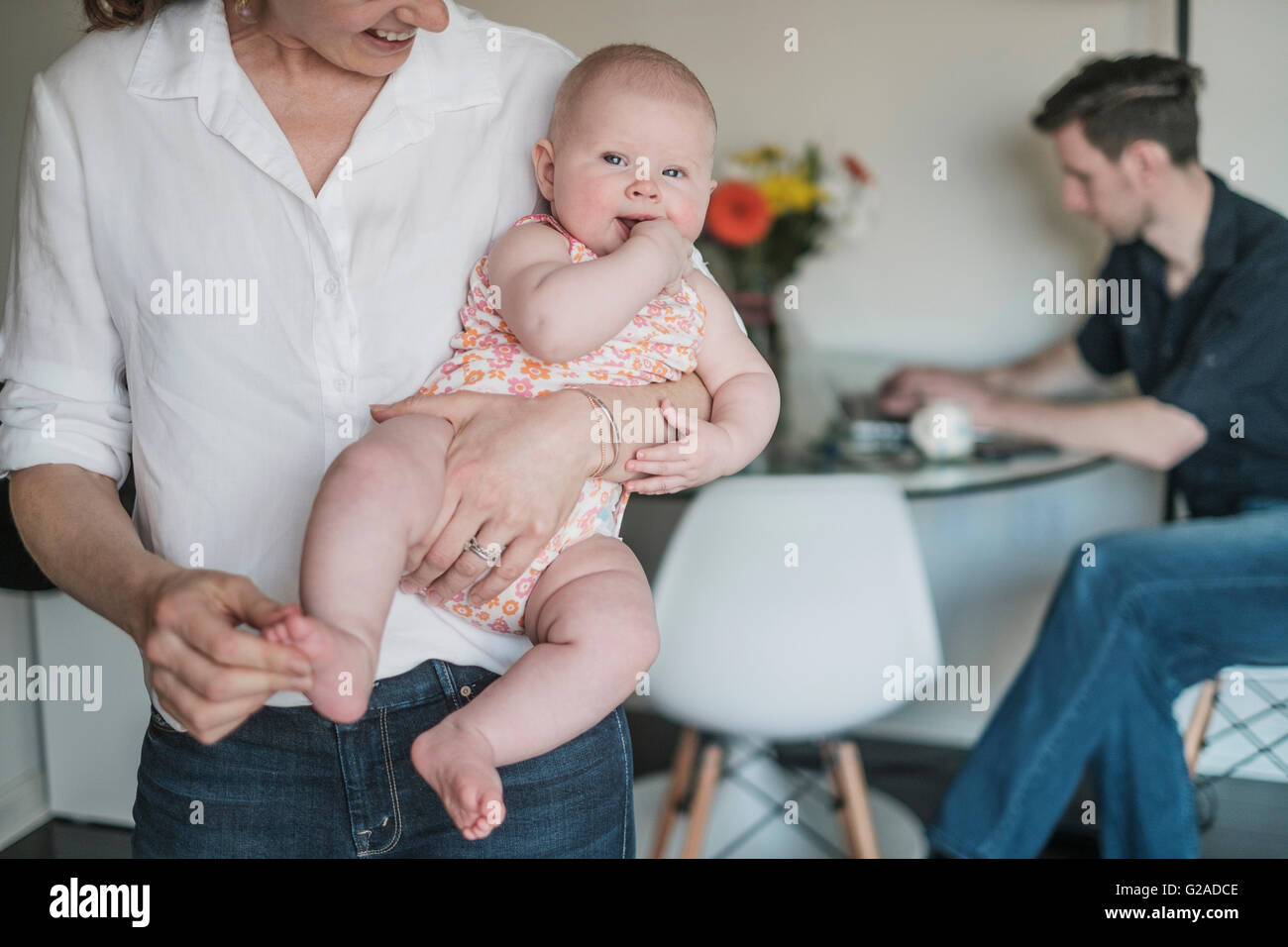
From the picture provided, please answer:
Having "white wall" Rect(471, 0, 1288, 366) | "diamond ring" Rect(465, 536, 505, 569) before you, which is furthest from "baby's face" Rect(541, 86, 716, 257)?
"white wall" Rect(471, 0, 1288, 366)

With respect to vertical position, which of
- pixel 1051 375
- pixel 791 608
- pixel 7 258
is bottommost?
pixel 791 608

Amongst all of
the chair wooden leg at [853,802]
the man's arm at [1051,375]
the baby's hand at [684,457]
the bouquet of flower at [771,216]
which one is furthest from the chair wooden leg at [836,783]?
the baby's hand at [684,457]

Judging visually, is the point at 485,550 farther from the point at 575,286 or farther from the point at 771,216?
the point at 771,216

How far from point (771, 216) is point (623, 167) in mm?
1308

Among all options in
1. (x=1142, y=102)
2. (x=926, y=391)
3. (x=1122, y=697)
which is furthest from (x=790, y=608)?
(x=1142, y=102)

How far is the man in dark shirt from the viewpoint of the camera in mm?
1687

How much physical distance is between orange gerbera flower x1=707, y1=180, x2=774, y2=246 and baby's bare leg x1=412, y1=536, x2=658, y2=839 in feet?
4.11

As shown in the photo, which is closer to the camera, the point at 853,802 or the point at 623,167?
the point at 623,167

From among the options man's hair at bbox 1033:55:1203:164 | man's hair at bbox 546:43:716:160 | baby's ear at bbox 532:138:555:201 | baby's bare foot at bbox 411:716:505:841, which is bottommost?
baby's bare foot at bbox 411:716:505:841

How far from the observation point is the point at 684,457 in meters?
0.73

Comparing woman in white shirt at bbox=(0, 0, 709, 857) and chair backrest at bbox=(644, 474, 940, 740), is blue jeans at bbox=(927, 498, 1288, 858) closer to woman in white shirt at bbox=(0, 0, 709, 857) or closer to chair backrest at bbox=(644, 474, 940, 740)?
chair backrest at bbox=(644, 474, 940, 740)

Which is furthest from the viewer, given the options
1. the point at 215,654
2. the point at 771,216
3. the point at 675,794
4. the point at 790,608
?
the point at 771,216

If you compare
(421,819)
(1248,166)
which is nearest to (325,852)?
(421,819)

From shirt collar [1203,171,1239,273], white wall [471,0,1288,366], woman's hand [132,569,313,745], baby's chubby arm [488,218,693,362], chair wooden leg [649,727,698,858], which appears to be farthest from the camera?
white wall [471,0,1288,366]
